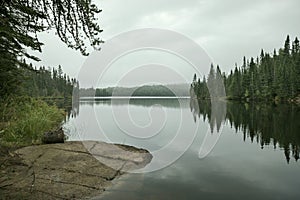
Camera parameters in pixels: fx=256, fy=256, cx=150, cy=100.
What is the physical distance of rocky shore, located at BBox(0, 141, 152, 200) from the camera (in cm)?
539

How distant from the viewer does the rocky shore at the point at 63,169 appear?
539 centimetres

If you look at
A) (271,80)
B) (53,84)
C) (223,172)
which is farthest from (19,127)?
(53,84)

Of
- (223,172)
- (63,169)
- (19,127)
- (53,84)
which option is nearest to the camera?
(63,169)

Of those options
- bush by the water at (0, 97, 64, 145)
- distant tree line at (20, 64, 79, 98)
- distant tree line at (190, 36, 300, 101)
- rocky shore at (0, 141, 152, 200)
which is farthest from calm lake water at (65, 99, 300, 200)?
distant tree line at (20, 64, 79, 98)

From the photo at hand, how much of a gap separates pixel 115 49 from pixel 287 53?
65.1 metres

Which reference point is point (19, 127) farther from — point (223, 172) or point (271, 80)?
point (271, 80)

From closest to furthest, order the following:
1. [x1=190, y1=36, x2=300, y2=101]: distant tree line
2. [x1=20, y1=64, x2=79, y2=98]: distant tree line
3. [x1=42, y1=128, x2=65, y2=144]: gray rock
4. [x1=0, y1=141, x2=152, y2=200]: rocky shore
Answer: [x1=0, y1=141, x2=152, y2=200]: rocky shore → [x1=42, y1=128, x2=65, y2=144]: gray rock → [x1=190, y1=36, x2=300, y2=101]: distant tree line → [x1=20, y1=64, x2=79, y2=98]: distant tree line

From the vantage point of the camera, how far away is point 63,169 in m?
6.75

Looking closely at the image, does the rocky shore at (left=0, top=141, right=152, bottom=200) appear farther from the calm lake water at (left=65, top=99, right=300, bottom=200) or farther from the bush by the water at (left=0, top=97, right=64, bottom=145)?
the bush by the water at (left=0, top=97, right=64, bottom=145)

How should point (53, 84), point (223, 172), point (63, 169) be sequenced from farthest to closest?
point (53, 84) < point (223, 172) < point (63, 169)

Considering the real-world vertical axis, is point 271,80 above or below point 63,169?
above

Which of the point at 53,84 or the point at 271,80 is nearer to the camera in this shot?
the point at 271,80

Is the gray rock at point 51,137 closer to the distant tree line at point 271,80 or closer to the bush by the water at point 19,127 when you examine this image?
the bush by the water at point 19,127

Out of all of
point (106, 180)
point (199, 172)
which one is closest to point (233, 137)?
point (199, 172)
